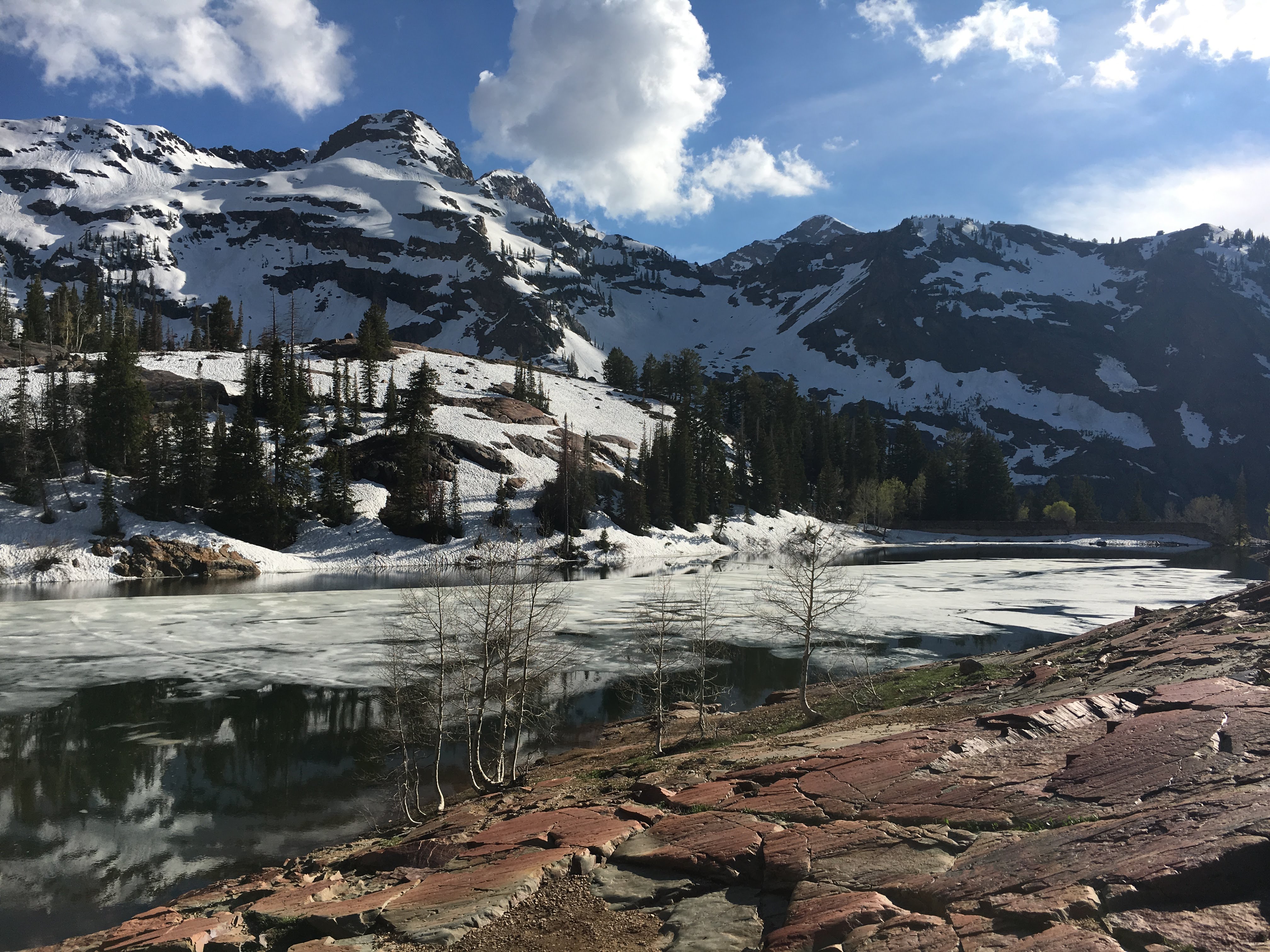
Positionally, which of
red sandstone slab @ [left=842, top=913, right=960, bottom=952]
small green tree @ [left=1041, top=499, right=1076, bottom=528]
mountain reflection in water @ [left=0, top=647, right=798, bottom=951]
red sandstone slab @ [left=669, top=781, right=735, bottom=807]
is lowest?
mountain reflection in water @ [left=0, top=647, right=798, bottom=951]

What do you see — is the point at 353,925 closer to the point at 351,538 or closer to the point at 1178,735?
the point at 1178,735

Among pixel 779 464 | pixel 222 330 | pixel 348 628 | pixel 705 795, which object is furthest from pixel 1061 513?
pixel 222 330

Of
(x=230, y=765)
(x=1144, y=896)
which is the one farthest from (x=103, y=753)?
(x=1144, y=896)

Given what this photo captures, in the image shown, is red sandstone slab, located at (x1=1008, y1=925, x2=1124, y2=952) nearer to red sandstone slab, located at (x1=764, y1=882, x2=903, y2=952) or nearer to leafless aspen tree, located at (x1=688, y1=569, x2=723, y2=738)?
red sandstone slab, located at (x1=764, y1=882, x2=903, y2=952)

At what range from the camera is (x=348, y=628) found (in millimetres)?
38406

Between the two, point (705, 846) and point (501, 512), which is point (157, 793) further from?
point (501, 512)

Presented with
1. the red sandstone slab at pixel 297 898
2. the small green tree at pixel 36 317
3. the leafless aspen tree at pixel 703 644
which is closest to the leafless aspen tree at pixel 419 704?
the red sandstone slab at pixel 297 898

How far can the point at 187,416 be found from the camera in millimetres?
74125

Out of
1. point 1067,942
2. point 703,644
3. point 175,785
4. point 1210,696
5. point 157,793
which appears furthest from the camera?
point 703,644

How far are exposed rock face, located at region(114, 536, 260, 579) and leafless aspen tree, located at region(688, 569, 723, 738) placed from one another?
142 ft

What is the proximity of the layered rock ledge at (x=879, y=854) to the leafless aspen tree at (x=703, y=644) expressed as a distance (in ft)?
23.6

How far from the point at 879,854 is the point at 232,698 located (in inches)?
1016

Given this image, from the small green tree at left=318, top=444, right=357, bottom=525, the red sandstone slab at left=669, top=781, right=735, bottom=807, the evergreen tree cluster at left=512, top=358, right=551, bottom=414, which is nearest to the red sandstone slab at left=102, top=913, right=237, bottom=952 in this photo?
the red sandstone slab at left=669, top=781, right=735, bottom=807

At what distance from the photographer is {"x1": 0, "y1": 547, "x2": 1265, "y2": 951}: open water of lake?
14.8 m
